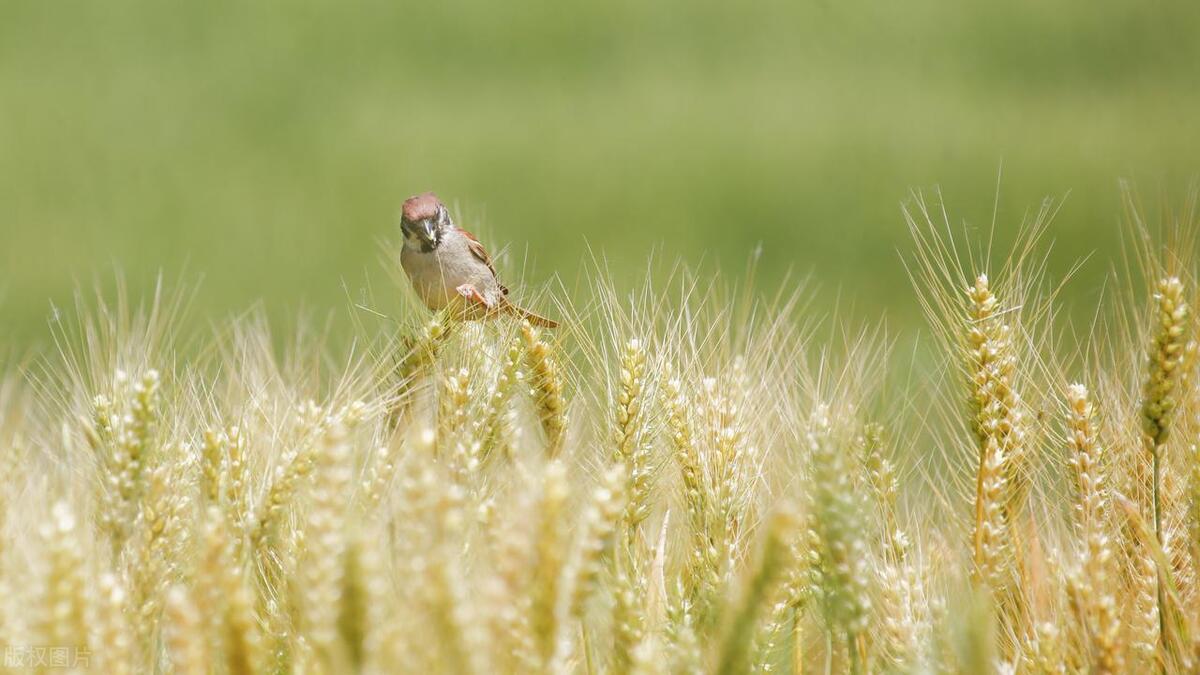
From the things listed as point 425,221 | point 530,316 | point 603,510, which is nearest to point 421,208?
point 425,221

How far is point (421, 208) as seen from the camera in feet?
7.58

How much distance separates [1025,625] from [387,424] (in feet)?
2.69

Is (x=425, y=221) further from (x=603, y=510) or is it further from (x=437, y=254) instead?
(x=603, y=510)

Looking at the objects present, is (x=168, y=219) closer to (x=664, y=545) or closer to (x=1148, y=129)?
(x=1148, y=129)

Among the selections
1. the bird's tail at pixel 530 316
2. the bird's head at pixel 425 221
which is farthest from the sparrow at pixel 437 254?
the bird's tail at pixel 530 316

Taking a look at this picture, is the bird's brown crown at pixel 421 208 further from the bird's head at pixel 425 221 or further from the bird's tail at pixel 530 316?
the bird's tail at pixel 530 316

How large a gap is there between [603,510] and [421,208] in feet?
4.51

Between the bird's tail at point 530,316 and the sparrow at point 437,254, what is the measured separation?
0.42m

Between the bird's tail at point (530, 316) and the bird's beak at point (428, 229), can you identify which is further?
the bird's beak at point (428, 229)

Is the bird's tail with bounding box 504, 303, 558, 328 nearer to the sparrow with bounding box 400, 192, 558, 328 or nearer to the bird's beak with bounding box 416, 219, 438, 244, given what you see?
the sparrow with bounding box 400, 192, 558, 328

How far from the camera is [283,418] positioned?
1584 mm

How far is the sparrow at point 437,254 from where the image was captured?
2.30 meters

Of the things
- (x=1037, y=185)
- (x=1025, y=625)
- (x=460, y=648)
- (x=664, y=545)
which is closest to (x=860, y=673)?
(x=1025, y=625)

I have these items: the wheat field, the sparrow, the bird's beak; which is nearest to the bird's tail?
the wheat field
